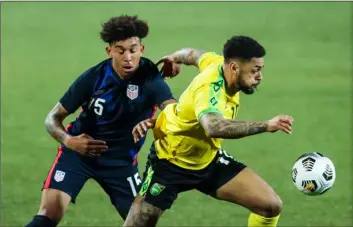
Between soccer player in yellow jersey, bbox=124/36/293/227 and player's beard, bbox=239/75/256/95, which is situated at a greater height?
player's beard, bbox=239/75/256/95

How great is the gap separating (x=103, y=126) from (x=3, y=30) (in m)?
17.5

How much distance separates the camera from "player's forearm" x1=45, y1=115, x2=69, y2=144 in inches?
368

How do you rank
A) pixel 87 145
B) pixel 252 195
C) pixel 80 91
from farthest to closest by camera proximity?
1. pixel 80 91
2. pixel 87 145
3. pixel 252 195

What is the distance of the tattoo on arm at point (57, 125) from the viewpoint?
30.7ft

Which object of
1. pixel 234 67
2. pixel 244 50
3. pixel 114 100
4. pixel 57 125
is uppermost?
pixel 244 50

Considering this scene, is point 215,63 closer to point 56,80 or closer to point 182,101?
point 182,101

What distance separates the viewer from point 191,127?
8859 mm

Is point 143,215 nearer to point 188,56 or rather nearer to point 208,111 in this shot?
point 208,111

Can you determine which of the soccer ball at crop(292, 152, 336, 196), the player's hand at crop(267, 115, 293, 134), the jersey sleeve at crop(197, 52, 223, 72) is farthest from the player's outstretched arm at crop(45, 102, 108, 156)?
the player's hand at crop(267, 115, 293, 134)

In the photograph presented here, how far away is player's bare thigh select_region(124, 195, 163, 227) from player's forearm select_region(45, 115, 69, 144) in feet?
3.12

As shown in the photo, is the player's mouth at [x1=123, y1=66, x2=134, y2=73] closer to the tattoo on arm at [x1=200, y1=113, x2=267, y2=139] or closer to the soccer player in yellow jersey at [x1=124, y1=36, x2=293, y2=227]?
the soccer player in yellow jersey at [x1=124, y1=36, x2=293, y2=227]

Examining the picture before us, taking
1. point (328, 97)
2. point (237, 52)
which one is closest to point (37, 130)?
point (328, 97)

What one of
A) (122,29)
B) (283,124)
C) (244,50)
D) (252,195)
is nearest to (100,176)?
(122,29)

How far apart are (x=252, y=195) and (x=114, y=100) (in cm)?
154
